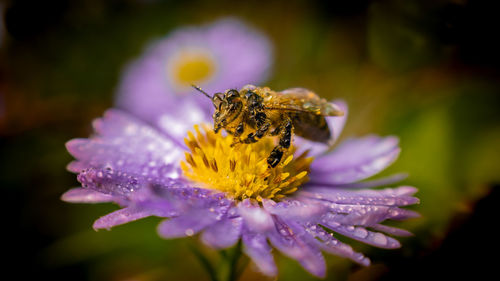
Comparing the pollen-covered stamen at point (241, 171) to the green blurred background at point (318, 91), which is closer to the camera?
the pollen-covered stamen at point (241, 171)

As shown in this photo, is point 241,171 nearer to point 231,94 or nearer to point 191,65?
point 231,94

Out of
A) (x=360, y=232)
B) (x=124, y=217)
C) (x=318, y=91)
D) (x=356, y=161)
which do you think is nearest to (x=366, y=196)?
(x=360, y=232)

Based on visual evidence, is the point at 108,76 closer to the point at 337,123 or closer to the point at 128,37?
the point at 128,37

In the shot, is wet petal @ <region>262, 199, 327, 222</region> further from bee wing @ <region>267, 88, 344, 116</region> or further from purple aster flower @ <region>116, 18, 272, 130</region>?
purple aster flower @ <region>116, 18, 272, 130</region>

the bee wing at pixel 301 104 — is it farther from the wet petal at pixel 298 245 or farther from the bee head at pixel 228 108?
the wet petal at pixel 298 245

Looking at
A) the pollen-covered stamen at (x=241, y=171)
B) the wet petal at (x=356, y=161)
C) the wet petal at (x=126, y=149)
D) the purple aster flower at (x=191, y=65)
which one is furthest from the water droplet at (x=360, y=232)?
the purple aster flower at (x=191, y=65)
